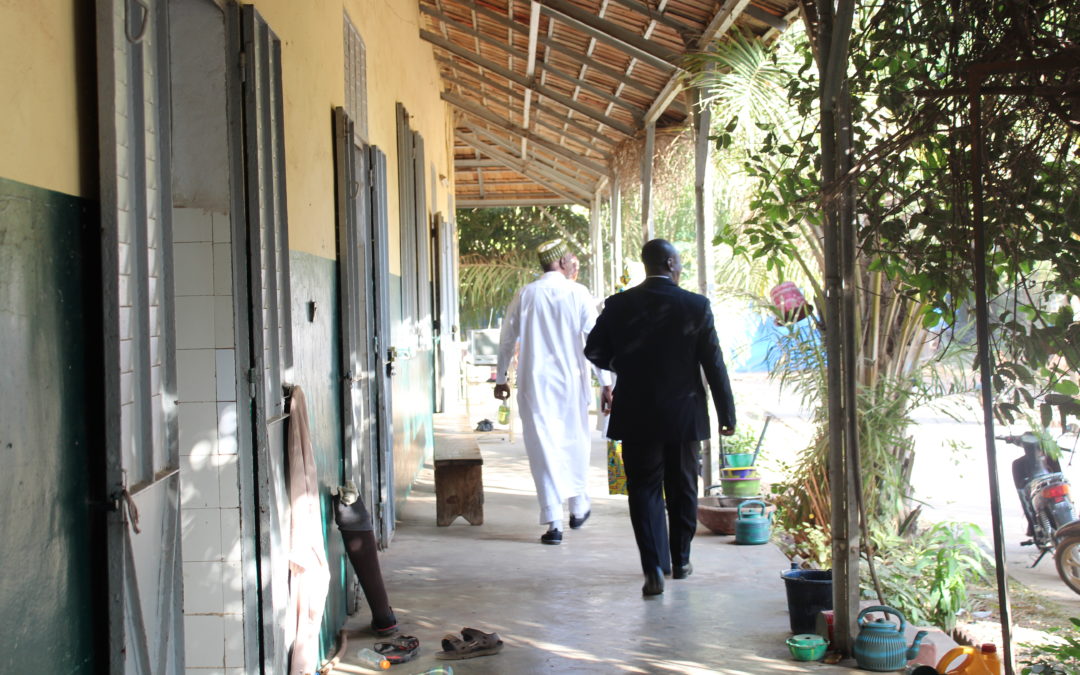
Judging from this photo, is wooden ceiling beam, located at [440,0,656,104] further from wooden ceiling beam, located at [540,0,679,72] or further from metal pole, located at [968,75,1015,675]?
metal pole, located at [968,75,1015,675]

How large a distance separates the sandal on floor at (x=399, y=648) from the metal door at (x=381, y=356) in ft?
5.45

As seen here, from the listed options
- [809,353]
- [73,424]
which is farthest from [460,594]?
[73,424]

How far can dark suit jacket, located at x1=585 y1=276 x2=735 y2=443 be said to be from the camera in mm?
5312

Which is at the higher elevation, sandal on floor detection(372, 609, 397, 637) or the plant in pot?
the plant in pot

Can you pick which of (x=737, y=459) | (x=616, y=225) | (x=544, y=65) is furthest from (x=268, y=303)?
(x=616, y=225)

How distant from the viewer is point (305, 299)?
14.3ft

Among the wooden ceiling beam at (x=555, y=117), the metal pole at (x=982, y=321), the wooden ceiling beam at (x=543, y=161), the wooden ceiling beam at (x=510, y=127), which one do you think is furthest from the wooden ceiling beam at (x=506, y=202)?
the metal pole at (x=982, y=321)

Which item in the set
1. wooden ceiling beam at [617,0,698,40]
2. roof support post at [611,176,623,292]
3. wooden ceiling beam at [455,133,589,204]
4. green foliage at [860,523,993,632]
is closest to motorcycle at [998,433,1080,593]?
green foliage at [860,523,993,632]

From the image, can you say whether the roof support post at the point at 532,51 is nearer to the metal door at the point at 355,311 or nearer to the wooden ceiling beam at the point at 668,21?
the wooden ceiling beam at the point at 668,21

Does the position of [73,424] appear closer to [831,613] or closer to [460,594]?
[831,613]

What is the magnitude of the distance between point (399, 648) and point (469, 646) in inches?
10.8

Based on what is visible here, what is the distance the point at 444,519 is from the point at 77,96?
5330 mm

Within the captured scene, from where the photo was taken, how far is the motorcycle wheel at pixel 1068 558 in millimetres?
6848

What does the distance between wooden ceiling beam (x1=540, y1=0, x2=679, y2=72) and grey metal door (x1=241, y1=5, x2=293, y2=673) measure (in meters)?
4.49
